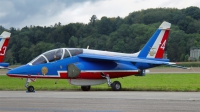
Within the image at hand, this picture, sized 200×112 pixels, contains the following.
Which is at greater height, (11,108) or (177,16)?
(177,16)

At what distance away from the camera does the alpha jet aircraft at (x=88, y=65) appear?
25125mm

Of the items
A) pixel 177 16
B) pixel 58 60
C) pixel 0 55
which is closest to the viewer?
pixel 58 60

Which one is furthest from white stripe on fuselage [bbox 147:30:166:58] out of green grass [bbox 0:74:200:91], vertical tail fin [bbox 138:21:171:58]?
green grass [bbox 0:74:200:91]

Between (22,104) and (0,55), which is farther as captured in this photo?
(0,55)

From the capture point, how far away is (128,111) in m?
13.9

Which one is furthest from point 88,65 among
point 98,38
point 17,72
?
point 98,38

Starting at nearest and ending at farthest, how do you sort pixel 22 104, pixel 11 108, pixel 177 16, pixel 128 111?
pixel 128 111, pixel 11 108, pixel 22 104, pixel 177 16

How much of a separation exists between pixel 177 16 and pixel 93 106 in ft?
375

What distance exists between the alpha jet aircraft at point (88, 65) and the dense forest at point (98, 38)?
2223 inches

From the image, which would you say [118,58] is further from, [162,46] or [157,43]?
[162,46]

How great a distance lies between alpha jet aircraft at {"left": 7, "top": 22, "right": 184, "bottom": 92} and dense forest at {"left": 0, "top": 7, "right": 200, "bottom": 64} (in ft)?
185

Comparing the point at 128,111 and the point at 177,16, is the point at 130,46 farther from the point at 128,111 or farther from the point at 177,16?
the point at 128,111

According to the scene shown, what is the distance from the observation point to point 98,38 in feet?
361

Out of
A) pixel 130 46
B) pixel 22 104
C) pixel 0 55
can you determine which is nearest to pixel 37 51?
pixel 130 46
